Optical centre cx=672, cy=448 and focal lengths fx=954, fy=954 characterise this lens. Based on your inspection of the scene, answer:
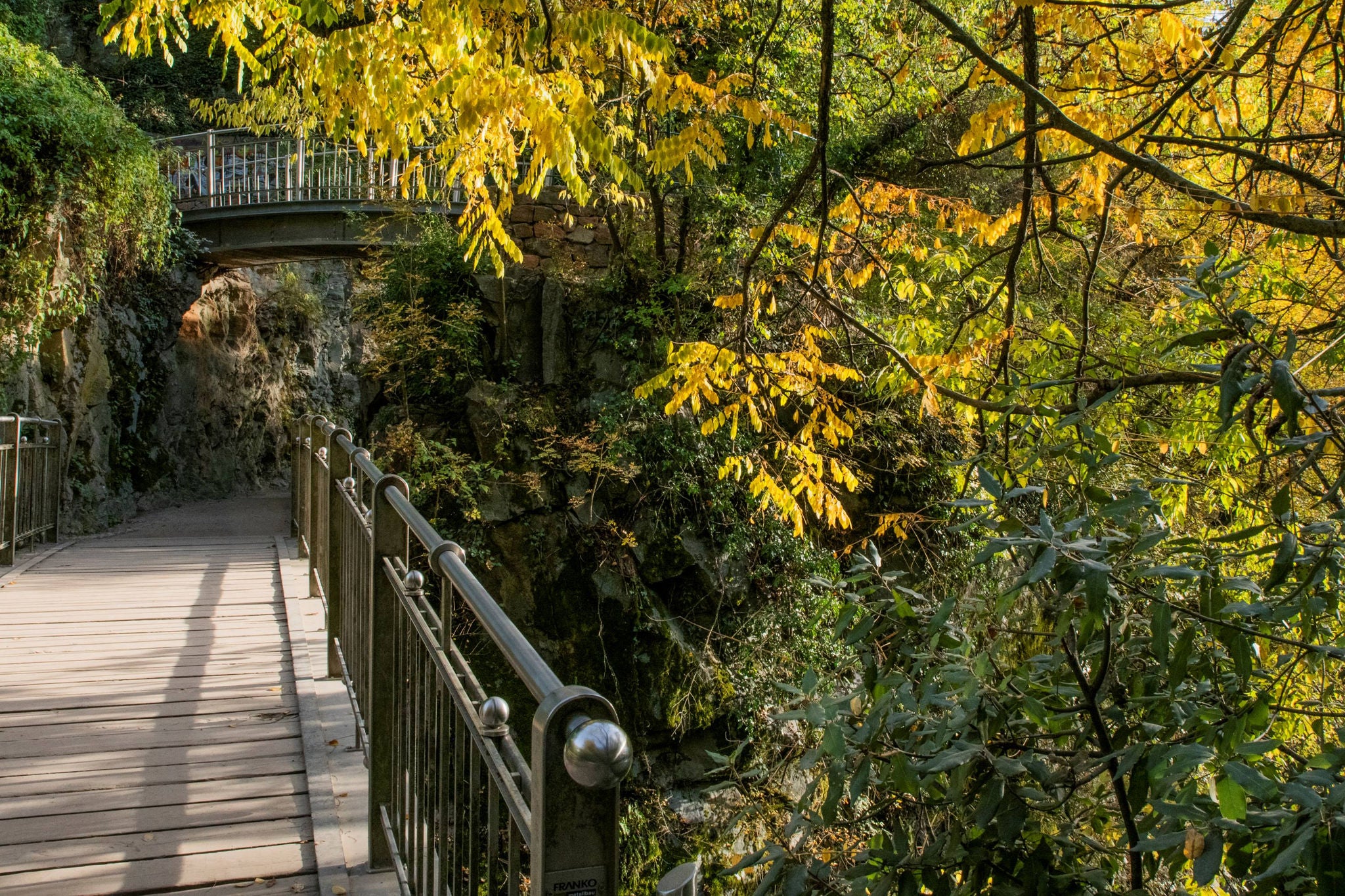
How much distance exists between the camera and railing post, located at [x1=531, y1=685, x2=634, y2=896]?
1.19 meters

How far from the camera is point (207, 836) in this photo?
2.95 m

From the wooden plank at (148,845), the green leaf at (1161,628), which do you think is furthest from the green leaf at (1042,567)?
the wooden plank at (148,845)

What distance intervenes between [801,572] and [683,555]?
1220 mm

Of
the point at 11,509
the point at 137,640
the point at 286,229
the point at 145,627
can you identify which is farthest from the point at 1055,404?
the point at 286,229

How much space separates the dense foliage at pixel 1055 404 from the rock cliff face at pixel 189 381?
4933mm

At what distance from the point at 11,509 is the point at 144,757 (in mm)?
4811

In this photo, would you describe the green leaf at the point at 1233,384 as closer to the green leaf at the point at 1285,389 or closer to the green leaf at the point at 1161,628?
the green leaf at the point at 1285,389

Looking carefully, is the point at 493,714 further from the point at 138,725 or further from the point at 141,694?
the point at 141,694

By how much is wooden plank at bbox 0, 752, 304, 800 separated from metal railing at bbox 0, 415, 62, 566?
4773 mm

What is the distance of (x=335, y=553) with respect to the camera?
4367mm

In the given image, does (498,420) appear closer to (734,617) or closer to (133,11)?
(734,617)

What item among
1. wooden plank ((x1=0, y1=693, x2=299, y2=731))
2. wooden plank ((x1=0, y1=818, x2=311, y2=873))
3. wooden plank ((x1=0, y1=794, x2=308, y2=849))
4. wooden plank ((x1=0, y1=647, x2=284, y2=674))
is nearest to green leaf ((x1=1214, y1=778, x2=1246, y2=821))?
wooden plank ((x1=0, y1=818, x2=311, y2=873))

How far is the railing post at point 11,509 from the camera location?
719 cm

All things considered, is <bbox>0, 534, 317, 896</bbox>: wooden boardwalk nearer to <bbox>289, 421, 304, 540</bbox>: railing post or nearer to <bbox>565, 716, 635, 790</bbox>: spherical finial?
<bbox>289, 421, 304, 540</bbox>: railing post
